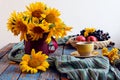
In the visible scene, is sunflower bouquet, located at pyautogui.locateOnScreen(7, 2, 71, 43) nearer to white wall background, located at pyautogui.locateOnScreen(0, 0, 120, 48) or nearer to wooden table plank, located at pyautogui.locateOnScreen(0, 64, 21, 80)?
wooden table plank, located at pyautogui.locateOnScreen(0, 64, 21, 80)

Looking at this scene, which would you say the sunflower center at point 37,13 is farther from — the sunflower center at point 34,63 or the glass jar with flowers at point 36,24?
the sunflower center at point 34,63

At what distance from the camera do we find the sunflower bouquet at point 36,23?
1136mm

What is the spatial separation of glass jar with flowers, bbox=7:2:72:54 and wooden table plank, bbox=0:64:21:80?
0.15 metres

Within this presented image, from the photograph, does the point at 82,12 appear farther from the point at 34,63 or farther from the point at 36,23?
the point at 34,63

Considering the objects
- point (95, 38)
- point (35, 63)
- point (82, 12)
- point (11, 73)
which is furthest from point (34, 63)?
point (82, 12)

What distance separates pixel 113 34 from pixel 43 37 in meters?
1.71

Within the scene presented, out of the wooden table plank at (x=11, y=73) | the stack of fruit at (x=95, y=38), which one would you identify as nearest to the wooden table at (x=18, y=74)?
the wooden table plank at (x=11, y=73)

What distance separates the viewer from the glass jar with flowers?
114 centimetres

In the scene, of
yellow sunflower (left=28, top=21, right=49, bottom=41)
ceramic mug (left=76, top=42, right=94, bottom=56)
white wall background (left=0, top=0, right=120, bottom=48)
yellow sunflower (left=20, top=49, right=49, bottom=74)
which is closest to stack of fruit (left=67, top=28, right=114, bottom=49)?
Result: ceramic mug (left=76, top=42, right=94, bottom=56)

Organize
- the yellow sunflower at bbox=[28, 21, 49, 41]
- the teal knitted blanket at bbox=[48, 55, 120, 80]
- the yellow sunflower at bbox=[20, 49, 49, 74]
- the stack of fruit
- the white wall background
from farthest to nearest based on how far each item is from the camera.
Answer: the white wall background, the stack of fruit, the yellow sunflower at bbox=[28, 21, 49, 41], the yellow sunflower at bbox=[20, 49, 49, 74], the teal knitted blanket at bbox=[48, 55, 120, 80]

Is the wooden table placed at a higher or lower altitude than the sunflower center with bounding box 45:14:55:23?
lower

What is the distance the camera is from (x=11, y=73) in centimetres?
101

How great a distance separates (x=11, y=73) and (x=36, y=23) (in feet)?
0.94

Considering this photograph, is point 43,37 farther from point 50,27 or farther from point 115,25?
point 115,25
